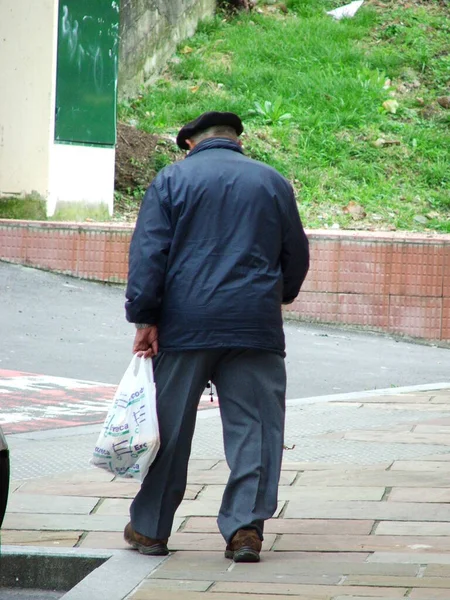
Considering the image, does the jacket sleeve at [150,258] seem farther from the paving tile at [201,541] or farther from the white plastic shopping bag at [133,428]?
the paving tile at [201,541]

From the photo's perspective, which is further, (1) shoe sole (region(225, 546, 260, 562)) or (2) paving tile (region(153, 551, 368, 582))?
(1) shoe sole (region(225, 546, 260, 562))

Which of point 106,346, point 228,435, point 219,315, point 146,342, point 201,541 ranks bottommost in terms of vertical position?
point 106,346

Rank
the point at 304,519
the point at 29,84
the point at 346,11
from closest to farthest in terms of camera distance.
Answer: the point at 304,519
the point at 29,84
the point at 346,11

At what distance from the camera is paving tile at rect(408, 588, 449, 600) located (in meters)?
3.67

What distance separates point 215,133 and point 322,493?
177 centimetres

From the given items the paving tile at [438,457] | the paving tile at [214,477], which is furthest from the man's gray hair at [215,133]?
the paving tile at [438,457]

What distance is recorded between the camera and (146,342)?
14.0ft

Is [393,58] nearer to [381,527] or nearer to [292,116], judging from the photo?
[292,116]

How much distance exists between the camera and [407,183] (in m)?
15.2

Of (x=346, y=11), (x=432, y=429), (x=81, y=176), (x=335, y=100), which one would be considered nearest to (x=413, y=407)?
(x=432, y=429)

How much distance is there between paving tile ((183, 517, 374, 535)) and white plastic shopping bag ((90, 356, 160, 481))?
0.60 m

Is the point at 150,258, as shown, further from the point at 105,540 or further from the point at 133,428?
the point at 105,540

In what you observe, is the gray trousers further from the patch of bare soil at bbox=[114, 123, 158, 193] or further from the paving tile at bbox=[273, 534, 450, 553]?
the patch of bare soil at bbox=[114, 123, 158, 193]

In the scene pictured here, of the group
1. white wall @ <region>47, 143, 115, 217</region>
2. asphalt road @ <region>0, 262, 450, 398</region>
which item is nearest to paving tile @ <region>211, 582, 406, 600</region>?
asphalt road @ <region>0, 262, 450, 398</region>
